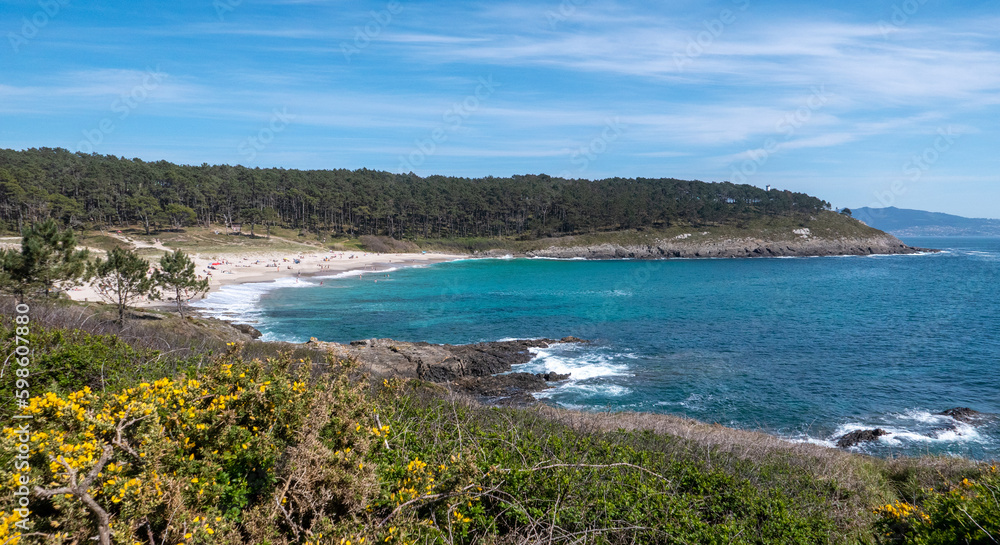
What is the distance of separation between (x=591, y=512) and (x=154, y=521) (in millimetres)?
4097

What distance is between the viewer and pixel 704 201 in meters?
148

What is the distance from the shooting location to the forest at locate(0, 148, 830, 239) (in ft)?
294

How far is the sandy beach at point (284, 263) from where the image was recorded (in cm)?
6425

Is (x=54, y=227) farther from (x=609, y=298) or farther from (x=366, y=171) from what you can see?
(x=366, y=171)

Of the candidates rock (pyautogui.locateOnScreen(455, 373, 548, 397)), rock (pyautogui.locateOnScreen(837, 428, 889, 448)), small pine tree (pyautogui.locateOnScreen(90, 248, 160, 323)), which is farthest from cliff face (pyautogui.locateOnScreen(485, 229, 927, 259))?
rock (pyautogui.locateOnScreen(837, 428, 889, 448))

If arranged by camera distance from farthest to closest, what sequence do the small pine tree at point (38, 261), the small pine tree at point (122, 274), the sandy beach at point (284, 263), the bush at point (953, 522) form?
the sandy beach at point (284, 263) → the small pine tree at point (122, 274) → the small pine tree at point (38, 261) → the bush at point (953, 522)

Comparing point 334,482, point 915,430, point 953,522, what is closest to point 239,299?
point 334,482

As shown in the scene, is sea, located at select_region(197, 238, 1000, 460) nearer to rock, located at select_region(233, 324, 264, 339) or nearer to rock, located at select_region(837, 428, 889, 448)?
rock, located at select_region(837, 428, 889, 448)

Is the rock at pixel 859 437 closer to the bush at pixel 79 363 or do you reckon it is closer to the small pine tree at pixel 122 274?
the bush at pixel 79 363

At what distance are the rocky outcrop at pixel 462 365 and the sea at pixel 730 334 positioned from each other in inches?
50.3

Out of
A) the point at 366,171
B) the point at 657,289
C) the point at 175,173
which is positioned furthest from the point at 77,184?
the point at 657,289

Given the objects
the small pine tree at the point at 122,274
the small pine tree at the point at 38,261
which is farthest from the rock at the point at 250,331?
the small pine tree at the point at 38,261

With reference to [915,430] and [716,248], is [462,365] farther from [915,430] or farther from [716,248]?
[716,248]

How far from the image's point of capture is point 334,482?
416 cm
